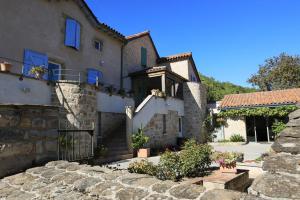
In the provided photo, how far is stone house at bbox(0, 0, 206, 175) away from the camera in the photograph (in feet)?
31.8

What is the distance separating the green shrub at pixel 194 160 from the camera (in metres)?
8.38

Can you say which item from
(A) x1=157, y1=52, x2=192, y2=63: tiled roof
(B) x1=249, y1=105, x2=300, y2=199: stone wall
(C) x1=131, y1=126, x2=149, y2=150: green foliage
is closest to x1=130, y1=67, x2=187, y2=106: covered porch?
(A) x1=157, y1=52, x2=192, y2=63: tiled roof

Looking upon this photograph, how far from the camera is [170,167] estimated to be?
26.9 feet

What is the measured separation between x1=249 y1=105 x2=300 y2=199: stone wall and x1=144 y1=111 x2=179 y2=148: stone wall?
43.5 ft

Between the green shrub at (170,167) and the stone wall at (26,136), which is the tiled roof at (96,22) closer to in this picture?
the green shrub at (170,167)

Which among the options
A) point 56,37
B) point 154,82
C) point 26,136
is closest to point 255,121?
point 154,82

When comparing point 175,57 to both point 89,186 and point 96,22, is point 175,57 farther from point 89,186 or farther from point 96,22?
point 89,186

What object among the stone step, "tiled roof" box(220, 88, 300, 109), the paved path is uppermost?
"tiled roof" box(220, 88, 300, 109)

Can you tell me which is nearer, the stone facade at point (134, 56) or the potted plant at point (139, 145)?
the potted plant at point (139, 145)

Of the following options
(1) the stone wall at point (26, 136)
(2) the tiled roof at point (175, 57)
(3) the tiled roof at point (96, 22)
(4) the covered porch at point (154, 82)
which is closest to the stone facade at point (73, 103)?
(1) the stone wall at point (26, 136)

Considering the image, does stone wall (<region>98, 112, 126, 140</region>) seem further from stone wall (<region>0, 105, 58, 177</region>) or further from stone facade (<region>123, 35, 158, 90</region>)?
stone wall (<region>0, 105, 58, 177</region>)

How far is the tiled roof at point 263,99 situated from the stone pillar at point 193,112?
255 centimetres

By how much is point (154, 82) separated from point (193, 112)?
449cm

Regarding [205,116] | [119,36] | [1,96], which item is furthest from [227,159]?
[205,116]
